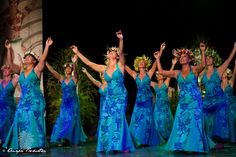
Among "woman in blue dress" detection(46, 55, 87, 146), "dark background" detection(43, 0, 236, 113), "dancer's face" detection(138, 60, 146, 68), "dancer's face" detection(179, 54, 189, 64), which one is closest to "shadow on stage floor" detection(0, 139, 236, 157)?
"woman in blue dress" detection(46, 55, 87, 146)

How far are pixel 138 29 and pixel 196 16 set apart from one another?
171 centimetres

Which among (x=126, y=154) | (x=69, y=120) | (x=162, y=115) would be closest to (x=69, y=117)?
(x=69, y=120)

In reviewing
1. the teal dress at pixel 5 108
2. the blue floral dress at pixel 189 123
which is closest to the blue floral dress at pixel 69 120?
the teal dress at pixel 5 108

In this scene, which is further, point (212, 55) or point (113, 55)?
point (212, 55)

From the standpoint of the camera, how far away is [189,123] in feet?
19.7

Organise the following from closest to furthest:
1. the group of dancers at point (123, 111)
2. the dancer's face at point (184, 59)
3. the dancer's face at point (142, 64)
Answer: the group of dancers at point (123, 111) < the dancer's face at point (184, 59) < the dancer's face at point (142, 64)

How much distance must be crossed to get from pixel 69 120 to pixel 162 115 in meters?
1.82

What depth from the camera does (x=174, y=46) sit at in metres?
12.7

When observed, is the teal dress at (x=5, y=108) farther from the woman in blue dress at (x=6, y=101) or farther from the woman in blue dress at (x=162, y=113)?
the woman in blue dress at (x=162, y=113)

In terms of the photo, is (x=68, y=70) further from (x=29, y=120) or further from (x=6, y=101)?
(x=29, y=120)

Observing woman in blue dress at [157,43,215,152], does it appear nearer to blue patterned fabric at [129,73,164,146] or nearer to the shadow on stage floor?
the shadow on stage floor

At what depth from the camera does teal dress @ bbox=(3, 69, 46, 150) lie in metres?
6.23

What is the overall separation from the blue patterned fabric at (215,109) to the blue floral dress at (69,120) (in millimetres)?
2309

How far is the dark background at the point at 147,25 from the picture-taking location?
1192cm
